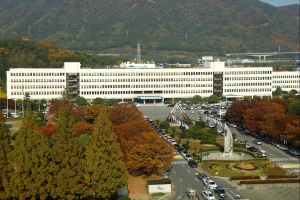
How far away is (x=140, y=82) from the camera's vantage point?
48406mm

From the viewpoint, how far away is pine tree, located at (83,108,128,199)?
1662 centimetres

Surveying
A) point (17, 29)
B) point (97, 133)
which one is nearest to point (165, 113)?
point (97, 133)

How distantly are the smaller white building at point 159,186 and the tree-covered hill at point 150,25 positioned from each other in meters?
85.4

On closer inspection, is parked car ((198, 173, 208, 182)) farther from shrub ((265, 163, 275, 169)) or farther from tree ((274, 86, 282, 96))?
tree ((274, 86, 282, 96))

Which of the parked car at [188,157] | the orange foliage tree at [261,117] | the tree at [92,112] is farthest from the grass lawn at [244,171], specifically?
the tree at [92,112]

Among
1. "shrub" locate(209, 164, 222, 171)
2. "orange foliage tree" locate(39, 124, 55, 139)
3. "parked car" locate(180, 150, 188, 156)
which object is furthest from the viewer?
"parked car" locate(180, 150, 188, 156)

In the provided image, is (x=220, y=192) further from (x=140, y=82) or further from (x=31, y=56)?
(x=31, y=56)

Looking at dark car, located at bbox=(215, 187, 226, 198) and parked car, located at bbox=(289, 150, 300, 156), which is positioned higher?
parked car, located at bbox=(289, 150, 300, 156)

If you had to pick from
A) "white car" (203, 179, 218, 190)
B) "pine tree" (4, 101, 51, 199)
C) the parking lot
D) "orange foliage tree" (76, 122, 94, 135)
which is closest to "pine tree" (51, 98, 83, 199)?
"pine tree" (4, 101, 51, 199)

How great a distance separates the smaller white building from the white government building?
28.5m

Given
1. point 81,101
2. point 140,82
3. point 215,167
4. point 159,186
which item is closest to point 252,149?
point 215,167

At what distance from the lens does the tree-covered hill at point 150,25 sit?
4306 inches

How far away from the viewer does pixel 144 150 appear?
20922 mm

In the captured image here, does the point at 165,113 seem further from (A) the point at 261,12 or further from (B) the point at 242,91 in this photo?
(A) the point at 261,12
